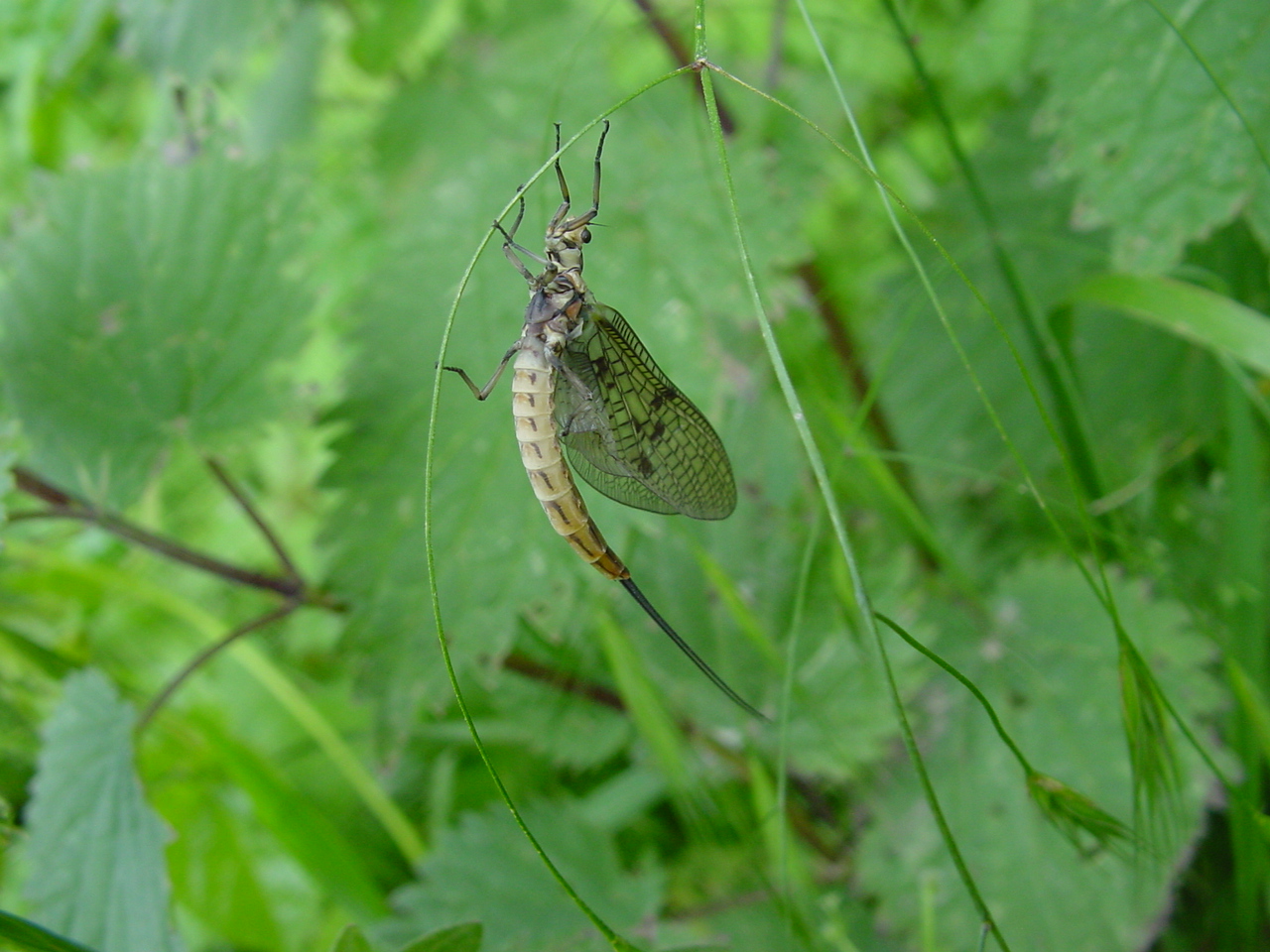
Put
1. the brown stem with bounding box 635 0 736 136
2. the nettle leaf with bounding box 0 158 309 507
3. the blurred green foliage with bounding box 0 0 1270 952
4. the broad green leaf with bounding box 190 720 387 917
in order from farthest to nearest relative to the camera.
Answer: the brown stem with bounding box 635 0 736 136
the broad green leaf with bounding box 190 720 387 917
the nettle leaf with bounding box 0 158 309 507
the blurred green foliage with bounding box 0 0 1270 952

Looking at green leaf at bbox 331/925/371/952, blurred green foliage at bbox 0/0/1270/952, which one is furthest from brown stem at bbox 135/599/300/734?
green leaf at bbox 331/925/371/952

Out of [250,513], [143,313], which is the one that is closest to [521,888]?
[250,513]

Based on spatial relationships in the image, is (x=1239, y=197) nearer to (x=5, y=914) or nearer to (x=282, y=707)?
(x=5, y=914)

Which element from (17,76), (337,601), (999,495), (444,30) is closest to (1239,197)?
(999,495)

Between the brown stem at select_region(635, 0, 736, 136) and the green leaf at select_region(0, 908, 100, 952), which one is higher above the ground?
the brown stem at select_region(635, 0, 736, 136)

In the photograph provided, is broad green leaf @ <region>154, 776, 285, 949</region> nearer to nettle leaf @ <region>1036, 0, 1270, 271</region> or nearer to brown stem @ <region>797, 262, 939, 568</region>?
brown stem @ <region>797, 262, 939, 568</region>

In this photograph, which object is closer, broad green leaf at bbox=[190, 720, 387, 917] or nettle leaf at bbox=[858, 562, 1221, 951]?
nettle leaf at bbox=[858, 562, 1221, 951]
